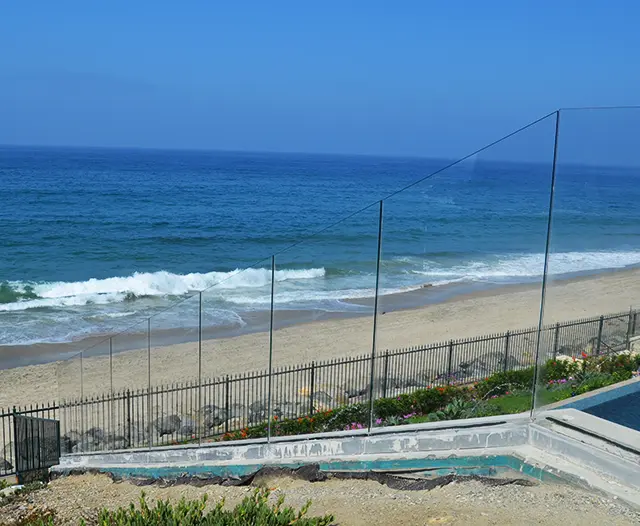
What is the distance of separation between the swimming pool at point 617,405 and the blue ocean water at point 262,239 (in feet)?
3.81

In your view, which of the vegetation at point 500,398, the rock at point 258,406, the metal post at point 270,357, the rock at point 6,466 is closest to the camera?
the vegetation at point 500,398

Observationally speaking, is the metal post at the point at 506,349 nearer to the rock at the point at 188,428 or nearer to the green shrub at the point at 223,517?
the green shrub at the point at 223,517

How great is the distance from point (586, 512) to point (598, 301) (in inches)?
99.3

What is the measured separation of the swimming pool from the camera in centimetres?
614

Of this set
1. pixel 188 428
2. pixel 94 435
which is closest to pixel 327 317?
pixel 188 428

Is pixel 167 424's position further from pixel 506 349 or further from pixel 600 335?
pixel 600 335

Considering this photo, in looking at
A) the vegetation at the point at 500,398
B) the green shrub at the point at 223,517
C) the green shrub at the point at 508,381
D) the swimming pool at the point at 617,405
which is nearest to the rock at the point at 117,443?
the vegetation at the point at 500,398

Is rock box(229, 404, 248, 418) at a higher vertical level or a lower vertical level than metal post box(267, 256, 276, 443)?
lower

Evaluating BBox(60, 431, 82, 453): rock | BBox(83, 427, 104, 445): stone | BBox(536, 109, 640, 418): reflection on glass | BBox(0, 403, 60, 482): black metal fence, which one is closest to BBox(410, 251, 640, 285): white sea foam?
BBox(536, 109, 640, 418): reflection on glass

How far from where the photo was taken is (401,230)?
6805 millimetres

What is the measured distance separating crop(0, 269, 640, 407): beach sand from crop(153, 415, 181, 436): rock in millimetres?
512

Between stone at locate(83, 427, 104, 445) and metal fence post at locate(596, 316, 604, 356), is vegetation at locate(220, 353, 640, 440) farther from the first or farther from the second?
stone at locate(83, 427, 104, 445)

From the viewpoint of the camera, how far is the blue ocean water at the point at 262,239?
6.34 metres

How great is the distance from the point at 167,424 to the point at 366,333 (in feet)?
11.5
